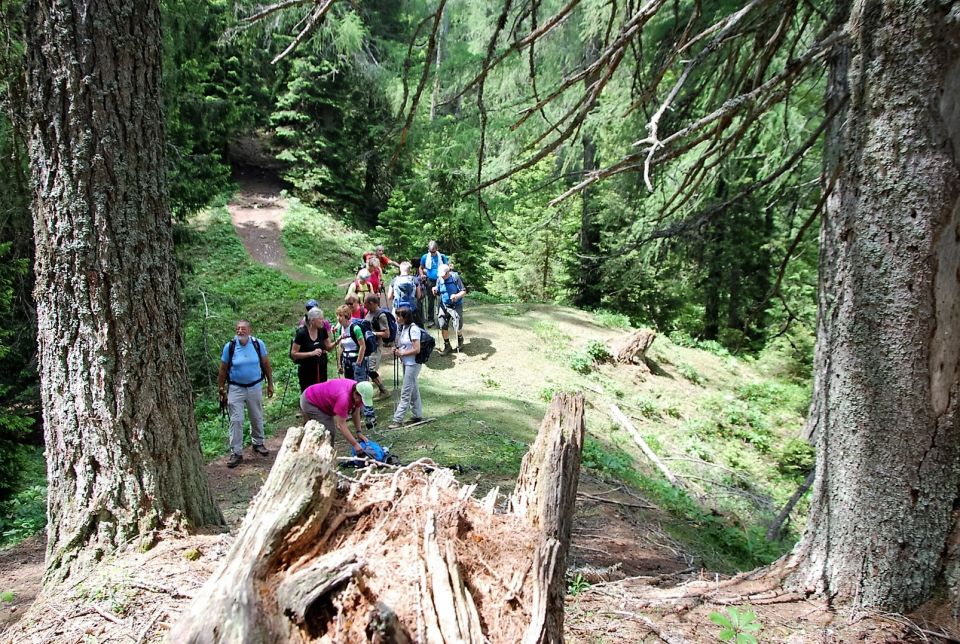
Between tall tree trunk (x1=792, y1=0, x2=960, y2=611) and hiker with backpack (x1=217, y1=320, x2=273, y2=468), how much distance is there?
21.5 ft

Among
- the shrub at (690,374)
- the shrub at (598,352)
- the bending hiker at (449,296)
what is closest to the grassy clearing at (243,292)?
the bending hiker at (449,296)

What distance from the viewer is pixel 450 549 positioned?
2469 mm

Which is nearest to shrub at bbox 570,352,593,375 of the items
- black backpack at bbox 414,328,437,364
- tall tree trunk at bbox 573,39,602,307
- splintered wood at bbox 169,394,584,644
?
tall tree trunk at bbox 573,39,602,307

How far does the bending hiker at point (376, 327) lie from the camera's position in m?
8.99

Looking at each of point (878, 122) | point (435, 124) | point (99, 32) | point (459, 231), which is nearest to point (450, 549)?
point (878, 122)

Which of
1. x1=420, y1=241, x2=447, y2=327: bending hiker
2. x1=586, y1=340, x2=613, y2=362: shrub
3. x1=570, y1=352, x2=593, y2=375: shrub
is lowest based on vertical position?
x1=570, y1=352, x2=593, y2=375: shrub

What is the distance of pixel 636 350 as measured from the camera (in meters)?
13.9

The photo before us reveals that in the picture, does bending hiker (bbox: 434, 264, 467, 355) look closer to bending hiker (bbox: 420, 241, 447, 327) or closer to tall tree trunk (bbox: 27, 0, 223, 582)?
bending hiker (bbox: 420, 241, 447, 327)

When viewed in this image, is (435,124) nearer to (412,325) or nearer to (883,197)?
(412,325)

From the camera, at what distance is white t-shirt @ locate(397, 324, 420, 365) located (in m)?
8.20

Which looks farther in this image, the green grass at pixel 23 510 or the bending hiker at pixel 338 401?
the bending hiker at pixel 338 401

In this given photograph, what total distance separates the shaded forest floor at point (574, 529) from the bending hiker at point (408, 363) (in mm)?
407

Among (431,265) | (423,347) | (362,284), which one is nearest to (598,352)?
(431,265)

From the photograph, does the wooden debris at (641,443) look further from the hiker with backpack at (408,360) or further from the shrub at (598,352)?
the hiker with backpack at (408,360)
